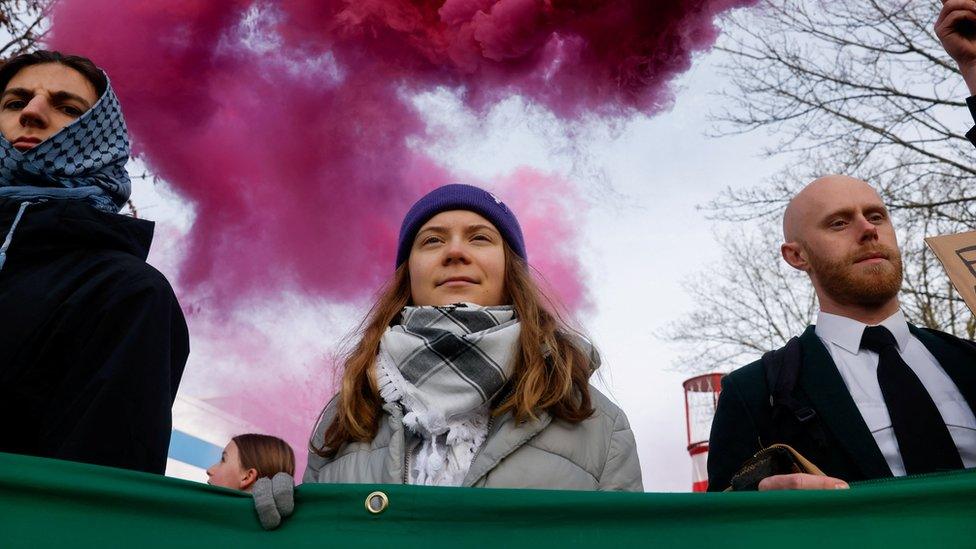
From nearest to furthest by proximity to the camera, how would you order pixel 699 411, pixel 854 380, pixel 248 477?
1. pixel 854 380
2. pixel 248 477
3. pixel 699 411

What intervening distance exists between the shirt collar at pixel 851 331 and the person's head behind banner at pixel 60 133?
8.16ft

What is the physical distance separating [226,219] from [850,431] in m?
12.5

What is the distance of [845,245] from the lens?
10.6 ft

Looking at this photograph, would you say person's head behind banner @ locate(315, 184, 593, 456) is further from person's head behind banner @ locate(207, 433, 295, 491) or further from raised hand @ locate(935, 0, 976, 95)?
person's head behind banner @ locate(207, 433, 295, 491)

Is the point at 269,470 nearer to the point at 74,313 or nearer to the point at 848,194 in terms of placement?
the point at 74,313

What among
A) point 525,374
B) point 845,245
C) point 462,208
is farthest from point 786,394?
point 462,208

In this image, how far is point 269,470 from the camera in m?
5.19

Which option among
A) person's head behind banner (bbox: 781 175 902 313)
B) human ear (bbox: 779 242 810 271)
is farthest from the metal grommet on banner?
human ear (bbox: 779 242 810 271)

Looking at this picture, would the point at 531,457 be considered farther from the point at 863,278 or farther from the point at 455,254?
the point at 863,278

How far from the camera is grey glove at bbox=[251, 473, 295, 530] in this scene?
191 cm

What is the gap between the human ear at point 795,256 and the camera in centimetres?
339

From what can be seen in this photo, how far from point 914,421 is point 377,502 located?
5.62 feet

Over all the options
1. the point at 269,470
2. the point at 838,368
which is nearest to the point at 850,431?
the point at 838,368

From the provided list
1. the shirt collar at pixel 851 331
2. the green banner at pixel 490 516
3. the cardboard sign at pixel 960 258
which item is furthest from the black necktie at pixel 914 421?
the green banner at pixel 490 516
